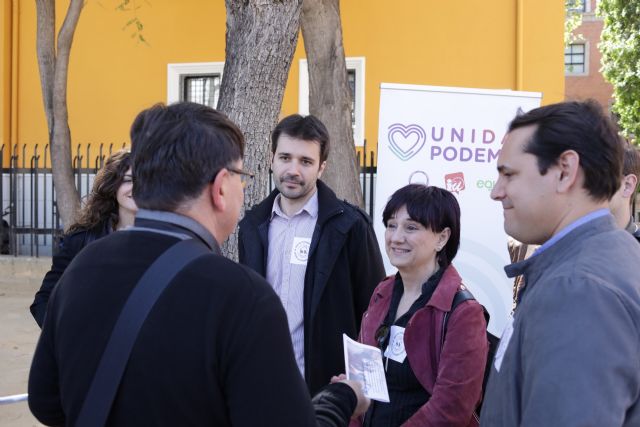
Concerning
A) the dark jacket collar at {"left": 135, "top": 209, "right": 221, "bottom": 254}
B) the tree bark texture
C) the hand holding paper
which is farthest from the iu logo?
the tree bark texture

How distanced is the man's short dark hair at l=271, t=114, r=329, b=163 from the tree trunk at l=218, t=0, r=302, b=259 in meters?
0.83

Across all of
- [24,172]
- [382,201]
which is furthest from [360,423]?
[24,172]

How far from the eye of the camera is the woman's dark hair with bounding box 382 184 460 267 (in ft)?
9.35

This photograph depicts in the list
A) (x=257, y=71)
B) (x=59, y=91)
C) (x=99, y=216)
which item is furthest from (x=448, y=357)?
(x=59, y=91)

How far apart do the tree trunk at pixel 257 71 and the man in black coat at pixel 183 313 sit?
8.94 ft

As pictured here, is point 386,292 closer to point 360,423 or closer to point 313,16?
point 360,423

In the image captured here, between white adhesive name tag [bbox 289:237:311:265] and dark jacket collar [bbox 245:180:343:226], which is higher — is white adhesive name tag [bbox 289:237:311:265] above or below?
below

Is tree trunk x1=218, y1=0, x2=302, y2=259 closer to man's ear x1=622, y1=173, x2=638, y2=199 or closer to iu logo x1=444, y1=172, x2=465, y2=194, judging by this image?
iu logo x1=444, y1=172, x2=465, y2=194

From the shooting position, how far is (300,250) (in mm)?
3332

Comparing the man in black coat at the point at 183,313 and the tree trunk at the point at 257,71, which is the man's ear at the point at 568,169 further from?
the tree trunk at the point at 257,71

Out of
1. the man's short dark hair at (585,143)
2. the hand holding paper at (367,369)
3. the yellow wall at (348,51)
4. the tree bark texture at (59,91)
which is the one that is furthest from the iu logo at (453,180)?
the yellow wall at (348,51)

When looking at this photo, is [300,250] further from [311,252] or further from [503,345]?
[503,345]

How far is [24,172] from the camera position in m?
10.4

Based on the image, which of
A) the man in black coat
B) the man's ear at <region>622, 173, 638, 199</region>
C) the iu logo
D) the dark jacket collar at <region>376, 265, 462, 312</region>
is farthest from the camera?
the iu logo
